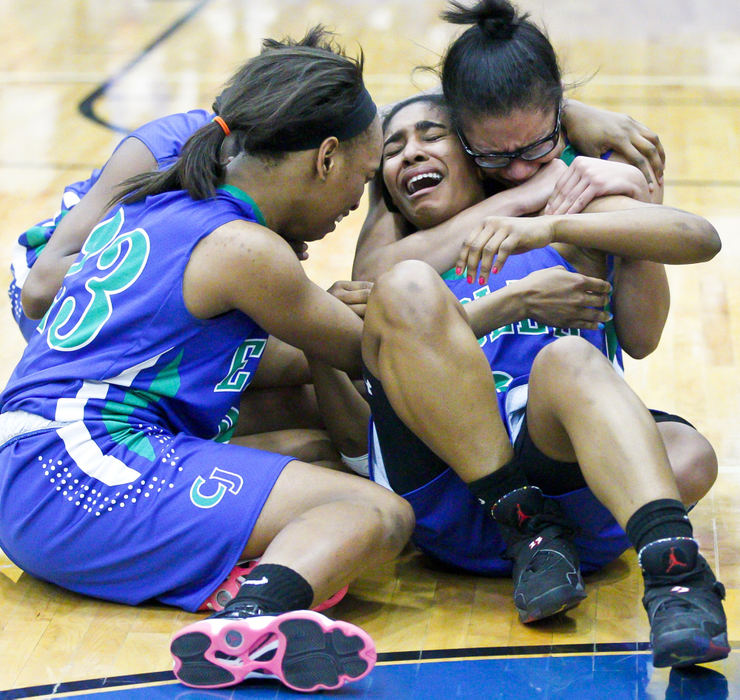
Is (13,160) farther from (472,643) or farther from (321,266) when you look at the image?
(472,643)

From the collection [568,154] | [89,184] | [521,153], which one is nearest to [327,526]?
[521,153]

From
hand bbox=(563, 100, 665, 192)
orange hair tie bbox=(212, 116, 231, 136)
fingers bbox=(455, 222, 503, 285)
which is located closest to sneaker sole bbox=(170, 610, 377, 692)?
fingers bbox=(455, 222, 503, 285)

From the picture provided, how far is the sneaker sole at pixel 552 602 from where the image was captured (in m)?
2.14

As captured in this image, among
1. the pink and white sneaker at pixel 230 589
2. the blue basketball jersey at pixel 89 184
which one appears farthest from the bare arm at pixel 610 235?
the blue basketball jersey at pixel 89 184

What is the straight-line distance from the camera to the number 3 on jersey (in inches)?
91.7

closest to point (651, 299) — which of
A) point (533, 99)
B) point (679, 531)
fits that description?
point (533, 99)

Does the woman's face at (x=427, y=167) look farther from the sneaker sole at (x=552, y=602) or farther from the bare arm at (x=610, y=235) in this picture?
the sneaker sole at (x=552, y=602)

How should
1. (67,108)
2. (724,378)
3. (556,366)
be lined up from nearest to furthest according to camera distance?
(556,366), (724,378), (67,108)

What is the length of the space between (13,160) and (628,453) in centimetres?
405

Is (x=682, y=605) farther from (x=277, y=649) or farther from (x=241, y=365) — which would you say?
(x=241, y=365)

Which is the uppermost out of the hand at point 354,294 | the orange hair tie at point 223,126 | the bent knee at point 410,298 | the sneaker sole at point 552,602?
the orange hair tie at point 223,126

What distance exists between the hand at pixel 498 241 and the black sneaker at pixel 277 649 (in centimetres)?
71

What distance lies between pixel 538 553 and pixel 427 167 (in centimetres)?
94

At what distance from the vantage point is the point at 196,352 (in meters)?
2.36
